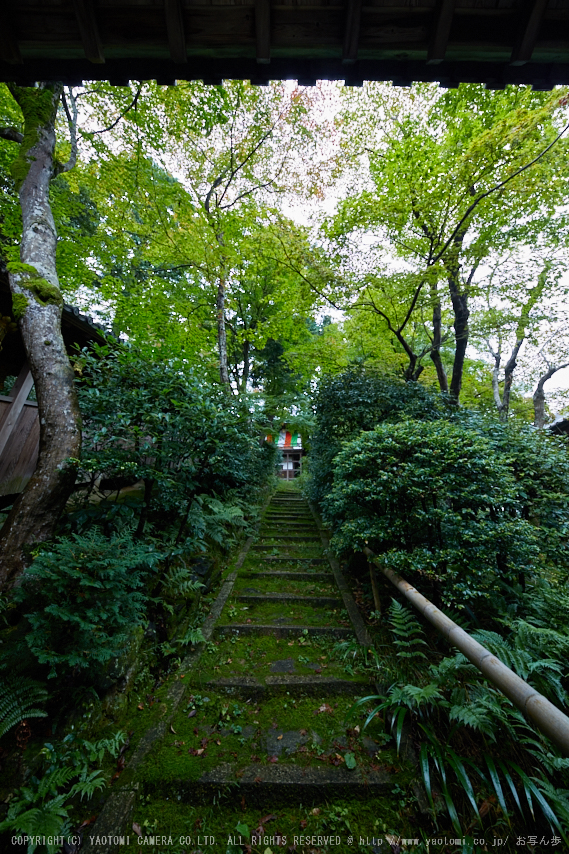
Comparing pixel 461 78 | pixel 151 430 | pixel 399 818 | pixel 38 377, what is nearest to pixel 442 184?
pixel 461 78

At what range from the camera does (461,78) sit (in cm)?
195

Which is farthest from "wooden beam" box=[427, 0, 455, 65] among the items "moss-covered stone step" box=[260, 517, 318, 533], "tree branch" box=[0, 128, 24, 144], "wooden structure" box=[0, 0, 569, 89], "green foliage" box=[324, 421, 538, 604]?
"moss-covered stone step" box=[260, 517, 318, 533]

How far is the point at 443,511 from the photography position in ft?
10.8

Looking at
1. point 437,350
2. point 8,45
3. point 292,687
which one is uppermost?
point 437,350

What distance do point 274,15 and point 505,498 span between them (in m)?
4.47

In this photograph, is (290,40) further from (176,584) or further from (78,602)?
(176,584)

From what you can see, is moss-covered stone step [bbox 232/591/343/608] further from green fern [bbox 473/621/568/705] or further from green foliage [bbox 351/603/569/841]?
green fern [bbox 473/621/568/705]

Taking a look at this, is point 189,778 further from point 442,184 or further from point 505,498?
point 442,184

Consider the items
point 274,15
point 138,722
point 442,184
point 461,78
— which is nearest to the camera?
point 274,15

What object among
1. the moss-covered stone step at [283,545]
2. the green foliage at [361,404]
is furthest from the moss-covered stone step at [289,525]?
the green foliage at [361,404]

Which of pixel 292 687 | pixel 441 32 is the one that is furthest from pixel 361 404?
pixel 441 32

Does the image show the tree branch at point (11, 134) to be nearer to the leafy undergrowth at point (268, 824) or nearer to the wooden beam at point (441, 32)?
the wooden beam at point (441, 32)

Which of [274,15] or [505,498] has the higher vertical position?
[274,15]

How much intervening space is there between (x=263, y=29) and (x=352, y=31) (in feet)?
1.78
